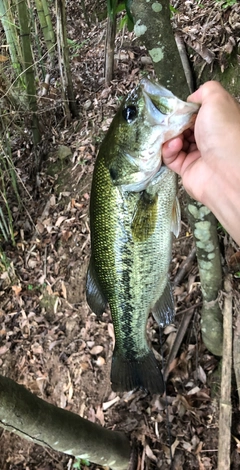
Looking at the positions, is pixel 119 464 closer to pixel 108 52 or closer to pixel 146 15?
pixel 146 15

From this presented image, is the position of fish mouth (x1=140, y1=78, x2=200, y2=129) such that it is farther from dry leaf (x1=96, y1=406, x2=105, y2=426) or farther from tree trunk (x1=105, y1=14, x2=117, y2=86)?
tree trunk (x1=105, y1=14, x2=117, y2=86)

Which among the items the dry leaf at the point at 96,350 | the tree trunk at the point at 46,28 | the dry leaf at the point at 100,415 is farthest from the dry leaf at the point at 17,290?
the tree trunk at the point at 46,28

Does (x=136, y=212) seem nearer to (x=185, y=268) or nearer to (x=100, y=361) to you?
(x=185, y=268)

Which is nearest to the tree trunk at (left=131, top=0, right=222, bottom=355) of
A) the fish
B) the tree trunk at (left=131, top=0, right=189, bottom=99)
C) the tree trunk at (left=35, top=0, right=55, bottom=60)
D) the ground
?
the tree trunk at (left=131, top=0, right=189, bottom=99)

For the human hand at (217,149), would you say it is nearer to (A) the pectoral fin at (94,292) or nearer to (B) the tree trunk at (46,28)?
(A) the pectoral fin at (94,292)

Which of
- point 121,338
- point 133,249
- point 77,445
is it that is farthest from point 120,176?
point 77,445

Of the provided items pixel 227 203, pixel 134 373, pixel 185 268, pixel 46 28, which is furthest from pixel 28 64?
pixel 227 203

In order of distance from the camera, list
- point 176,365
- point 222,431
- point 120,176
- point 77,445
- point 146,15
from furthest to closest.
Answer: point 176,365 → point 222,431 → point 77,445 → point 146,15 → point 120,176

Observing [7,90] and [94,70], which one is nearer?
[7,90]
